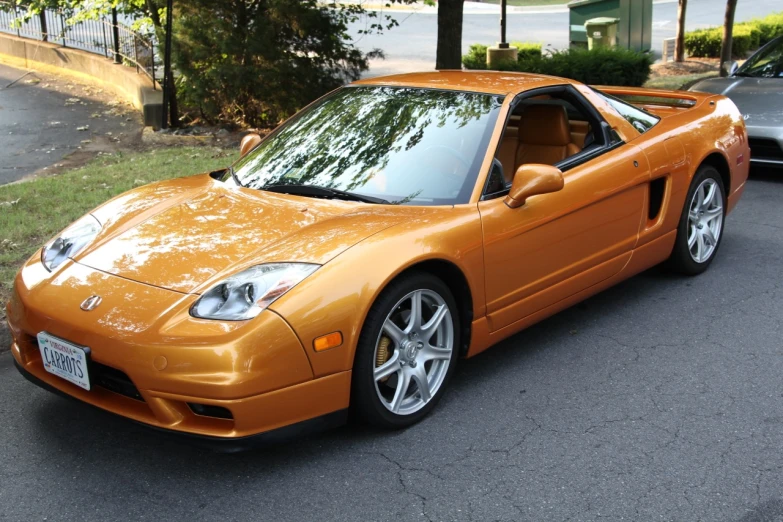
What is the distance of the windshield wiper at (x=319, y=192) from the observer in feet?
13.4

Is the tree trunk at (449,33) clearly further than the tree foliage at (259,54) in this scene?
Yes

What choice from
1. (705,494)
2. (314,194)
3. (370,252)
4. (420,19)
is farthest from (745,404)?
(420,19)

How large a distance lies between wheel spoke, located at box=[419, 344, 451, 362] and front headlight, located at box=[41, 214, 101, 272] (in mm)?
1592

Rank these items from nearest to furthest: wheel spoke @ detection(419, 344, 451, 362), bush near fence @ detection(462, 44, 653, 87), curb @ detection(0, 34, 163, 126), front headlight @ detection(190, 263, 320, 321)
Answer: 1. front headlight @ detection(190, 263, 320, 321)
2. wheel spoke @ detection(419, 344, 451, 362)
3. curb @ detection(0, 34, 163, 126)
4. bush near fence @ detection(462, 44, 653, 87)

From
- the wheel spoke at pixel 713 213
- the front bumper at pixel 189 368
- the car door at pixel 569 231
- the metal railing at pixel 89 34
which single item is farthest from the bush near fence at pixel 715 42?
the front bumper at pixel 189 368

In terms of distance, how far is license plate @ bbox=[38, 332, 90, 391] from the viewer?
3.37 meters

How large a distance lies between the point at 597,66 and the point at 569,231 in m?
9.16

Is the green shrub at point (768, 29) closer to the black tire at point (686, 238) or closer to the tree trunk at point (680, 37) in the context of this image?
the tree trunk at point (680, 37)

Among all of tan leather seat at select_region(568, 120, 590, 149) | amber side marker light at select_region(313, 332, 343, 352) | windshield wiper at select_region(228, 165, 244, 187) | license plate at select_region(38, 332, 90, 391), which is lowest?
license plate at select_region(38, 332, 90, 391)

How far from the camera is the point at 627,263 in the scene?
491cm

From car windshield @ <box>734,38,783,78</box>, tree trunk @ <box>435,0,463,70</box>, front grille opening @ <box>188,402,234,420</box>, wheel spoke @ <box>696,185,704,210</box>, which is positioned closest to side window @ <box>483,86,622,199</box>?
wheel spoke @ <box>696,185,704,210</box>

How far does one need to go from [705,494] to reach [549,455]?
0.61 m

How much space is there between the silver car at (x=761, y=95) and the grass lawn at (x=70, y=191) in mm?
4956

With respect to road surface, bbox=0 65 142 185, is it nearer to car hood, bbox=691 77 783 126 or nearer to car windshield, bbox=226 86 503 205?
car windshield, bbox=226 86 503 205
